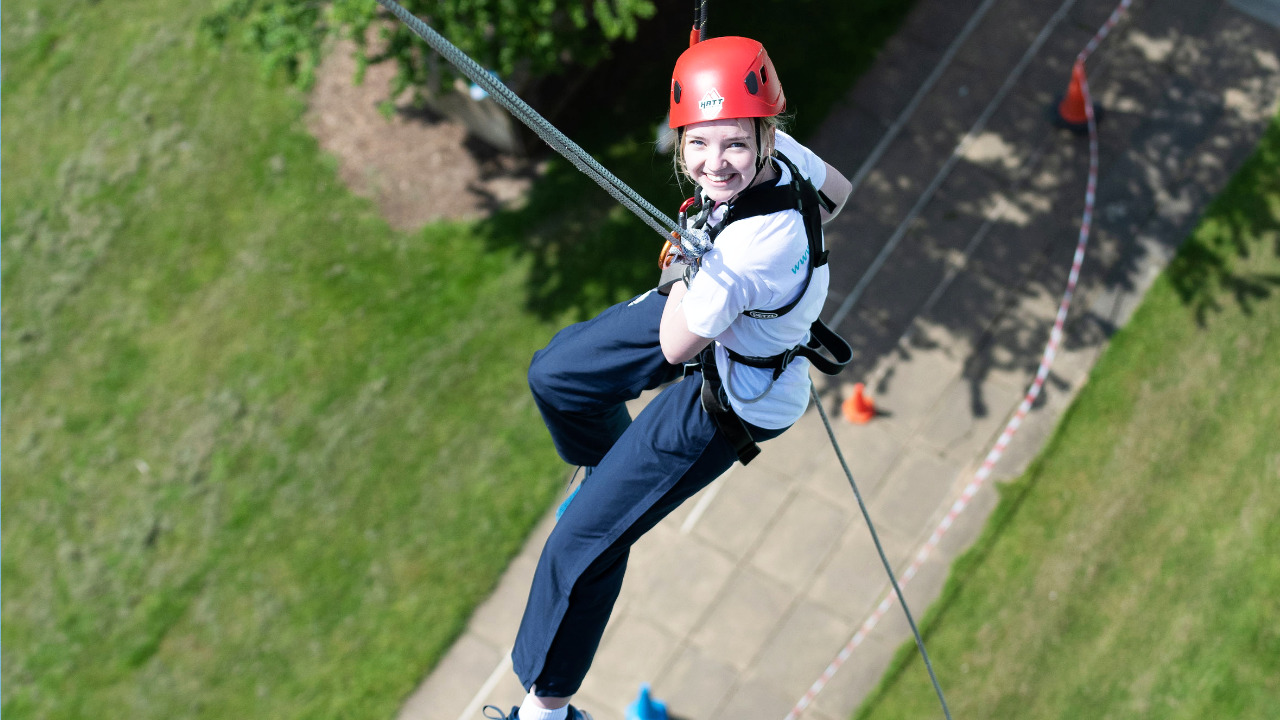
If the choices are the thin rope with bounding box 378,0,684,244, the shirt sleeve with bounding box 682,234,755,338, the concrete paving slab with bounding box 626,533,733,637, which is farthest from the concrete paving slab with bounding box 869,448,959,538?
the thin rope with bounding box 378,0,684,244

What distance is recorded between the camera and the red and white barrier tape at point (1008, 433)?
30.0 ft

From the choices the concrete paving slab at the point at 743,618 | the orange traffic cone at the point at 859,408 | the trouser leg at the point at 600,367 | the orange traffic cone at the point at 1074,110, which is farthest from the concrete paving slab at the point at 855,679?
the orange traffic cone at the point at 1074,110

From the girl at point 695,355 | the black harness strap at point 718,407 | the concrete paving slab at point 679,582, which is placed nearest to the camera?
the girl at point 695,355

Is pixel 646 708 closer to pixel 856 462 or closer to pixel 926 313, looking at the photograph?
pixel 856 462

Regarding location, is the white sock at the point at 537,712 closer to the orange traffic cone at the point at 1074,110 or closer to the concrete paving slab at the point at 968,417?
the concrete paving slab at the point at 968,417

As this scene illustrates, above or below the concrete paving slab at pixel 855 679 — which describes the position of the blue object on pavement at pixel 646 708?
below

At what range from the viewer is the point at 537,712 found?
17.3 feet

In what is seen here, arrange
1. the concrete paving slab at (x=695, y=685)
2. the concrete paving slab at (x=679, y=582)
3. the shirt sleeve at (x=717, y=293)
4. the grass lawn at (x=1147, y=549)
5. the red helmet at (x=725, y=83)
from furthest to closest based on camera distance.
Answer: the concrete paving slab at (x=679, y=582) < the concrete paving slab at (x=695, y=685) < the grass lawn at (x=1147, y=549) < the shirt sleeve at (x=717, y=293) < the red helmet at (x=725, y=83)

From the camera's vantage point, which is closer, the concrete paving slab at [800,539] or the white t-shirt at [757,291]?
the white t-shirt at [757,291]

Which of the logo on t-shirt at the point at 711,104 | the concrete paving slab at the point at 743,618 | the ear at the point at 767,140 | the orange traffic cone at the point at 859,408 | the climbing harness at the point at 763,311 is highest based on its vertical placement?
the logo on t-shirt at the point at 711,104

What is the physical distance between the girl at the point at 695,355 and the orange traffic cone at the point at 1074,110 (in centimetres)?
707

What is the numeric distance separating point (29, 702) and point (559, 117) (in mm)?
7430

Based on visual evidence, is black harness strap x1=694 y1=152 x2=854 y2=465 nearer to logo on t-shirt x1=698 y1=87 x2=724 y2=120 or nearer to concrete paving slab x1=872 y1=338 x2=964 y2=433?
logo on t-shirt x1=698 y1=87 x2=724 y2=120

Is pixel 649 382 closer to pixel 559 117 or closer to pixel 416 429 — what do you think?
pixel 416 429
